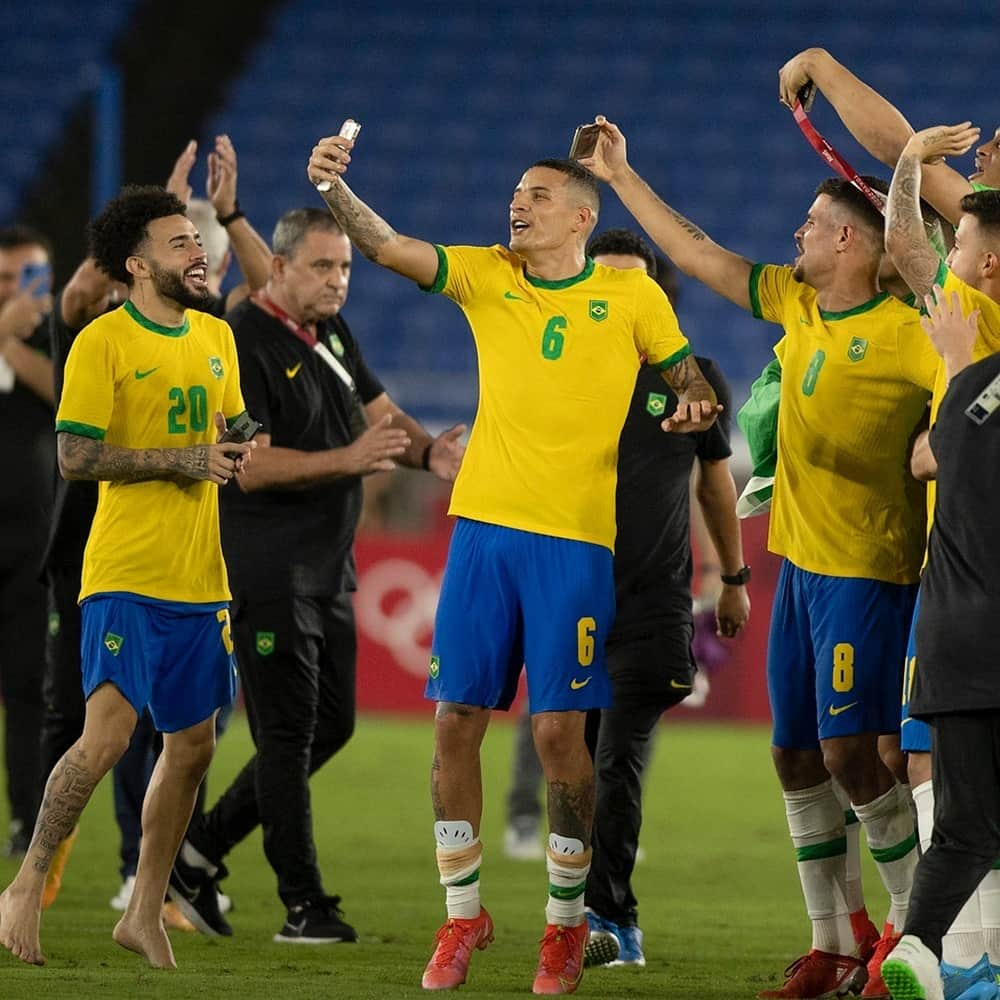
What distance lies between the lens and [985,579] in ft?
15.7

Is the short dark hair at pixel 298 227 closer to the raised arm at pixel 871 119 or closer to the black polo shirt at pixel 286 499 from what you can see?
the black polo shirt at pixel 286 499

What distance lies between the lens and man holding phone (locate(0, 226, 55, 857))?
→ 8.82 m

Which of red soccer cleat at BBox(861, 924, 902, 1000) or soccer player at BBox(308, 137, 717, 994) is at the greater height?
soccer player at BBox(308, 137, 717, 994)

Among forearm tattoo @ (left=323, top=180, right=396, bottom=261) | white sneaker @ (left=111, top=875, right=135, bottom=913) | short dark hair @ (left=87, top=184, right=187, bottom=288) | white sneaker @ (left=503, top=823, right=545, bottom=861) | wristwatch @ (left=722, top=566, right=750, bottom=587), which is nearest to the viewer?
forearm tattoo @ (left=323, top=180, right=396, bottom=261)

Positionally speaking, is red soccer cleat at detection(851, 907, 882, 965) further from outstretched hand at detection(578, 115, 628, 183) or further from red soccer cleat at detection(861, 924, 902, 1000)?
outstretched hand at detection(578, 115, 628, 183)

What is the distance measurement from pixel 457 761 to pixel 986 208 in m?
2.11

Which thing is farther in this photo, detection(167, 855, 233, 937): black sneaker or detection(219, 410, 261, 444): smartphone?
detection(167, 855, 233, 937): black sneaker

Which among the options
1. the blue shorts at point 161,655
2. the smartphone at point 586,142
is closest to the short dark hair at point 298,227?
the smartphone at point 586,142

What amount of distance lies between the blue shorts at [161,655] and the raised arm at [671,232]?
177 cm

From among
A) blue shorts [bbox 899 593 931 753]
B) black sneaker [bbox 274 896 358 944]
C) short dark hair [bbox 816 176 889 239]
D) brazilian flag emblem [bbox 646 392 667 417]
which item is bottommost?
black sneaker [bbox 274 896 358 944]

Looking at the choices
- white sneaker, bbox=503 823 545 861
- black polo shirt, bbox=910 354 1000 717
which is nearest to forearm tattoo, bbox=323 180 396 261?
black polo shirt, bbox=910 354 1000 717

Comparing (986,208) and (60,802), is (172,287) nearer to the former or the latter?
(60,802)

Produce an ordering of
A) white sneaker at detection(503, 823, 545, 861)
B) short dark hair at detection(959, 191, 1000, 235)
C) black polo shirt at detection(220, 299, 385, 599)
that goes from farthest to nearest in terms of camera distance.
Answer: white sneaker at detection(503, 823, 545, 861) → black polo shirt at detection(220, 299, 385, 599) → short dark hair at detection(959, 191, 1000, 235)

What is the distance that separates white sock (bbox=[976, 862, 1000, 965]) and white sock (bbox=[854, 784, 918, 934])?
443 millimetres
